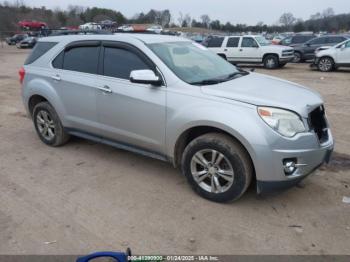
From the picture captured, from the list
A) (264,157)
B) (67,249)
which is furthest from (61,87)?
(264,157)

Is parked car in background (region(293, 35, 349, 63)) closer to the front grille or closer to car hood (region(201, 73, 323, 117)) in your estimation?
car hood (region(201, 73, 323, 117))

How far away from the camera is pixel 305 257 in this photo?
3.06 meters

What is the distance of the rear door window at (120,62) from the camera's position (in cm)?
448

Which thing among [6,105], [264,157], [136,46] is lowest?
[6,105]

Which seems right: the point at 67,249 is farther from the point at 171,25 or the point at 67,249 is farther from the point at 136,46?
the point at 171,25

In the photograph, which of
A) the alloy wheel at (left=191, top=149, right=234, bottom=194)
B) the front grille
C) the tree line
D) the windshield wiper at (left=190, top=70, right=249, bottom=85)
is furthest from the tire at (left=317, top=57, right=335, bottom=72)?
the tree line

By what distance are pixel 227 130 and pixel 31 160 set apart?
309 cm

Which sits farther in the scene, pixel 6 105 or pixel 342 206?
pixel 6 105

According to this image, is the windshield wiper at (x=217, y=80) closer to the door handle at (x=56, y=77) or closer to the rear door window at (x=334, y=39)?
the door handle at (x=56, y=77)

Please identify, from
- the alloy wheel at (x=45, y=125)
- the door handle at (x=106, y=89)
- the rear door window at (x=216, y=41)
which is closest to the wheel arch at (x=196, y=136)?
the door handle at (x=106, y=89)

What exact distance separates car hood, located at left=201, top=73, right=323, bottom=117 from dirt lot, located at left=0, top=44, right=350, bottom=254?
3.43 feet

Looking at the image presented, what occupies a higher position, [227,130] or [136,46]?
[136,46]

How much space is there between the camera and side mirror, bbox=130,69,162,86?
4.08 metres

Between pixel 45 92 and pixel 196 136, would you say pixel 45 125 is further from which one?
pixel 196 136
